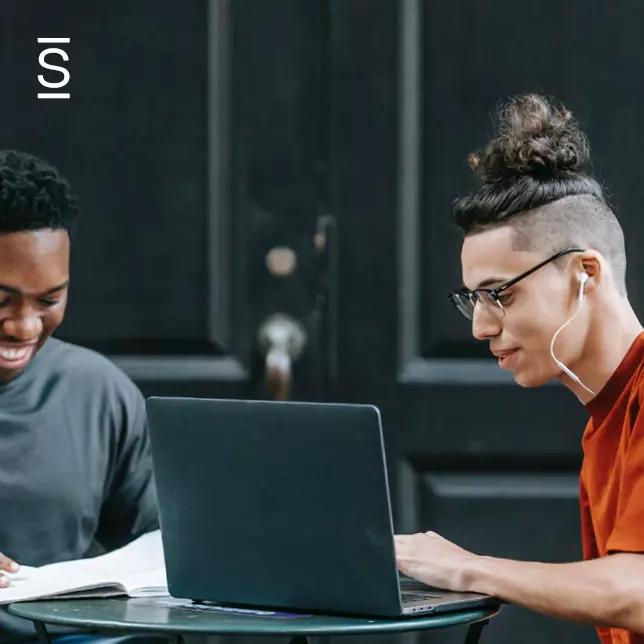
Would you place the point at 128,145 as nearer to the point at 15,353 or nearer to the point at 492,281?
the point at 15,353

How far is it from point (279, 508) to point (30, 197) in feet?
2.59

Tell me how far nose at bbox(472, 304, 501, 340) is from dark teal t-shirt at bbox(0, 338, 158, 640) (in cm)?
64

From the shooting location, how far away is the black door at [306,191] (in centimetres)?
272

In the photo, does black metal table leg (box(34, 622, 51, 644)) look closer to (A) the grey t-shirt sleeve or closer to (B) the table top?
(B) the table top

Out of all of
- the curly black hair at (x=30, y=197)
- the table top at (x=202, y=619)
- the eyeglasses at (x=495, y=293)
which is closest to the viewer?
the table top at (x=202, y=619)

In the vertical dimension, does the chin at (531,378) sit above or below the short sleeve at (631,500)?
above

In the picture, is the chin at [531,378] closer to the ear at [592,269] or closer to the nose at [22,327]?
the ear at [592,269]

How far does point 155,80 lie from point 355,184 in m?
0.42

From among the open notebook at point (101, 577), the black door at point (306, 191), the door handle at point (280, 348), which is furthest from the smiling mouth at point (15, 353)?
the door handle at point (280, 348)

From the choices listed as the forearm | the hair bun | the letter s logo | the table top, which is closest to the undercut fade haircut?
the hair bun

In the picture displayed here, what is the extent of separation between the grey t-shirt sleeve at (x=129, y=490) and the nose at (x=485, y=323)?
64 cm

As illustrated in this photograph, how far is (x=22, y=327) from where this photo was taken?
2.28 m

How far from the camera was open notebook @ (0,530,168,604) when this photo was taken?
6.04 feet

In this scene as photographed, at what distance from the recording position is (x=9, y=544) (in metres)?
2.24
